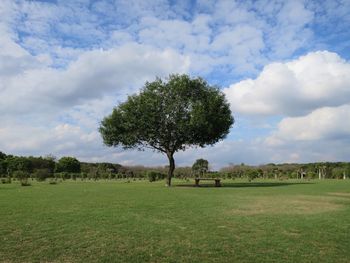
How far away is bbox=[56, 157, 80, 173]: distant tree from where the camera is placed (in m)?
69.9

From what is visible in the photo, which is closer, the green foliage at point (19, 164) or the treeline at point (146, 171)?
the treeline at point (146, 171)

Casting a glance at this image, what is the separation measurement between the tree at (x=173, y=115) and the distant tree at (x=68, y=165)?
3757 cm

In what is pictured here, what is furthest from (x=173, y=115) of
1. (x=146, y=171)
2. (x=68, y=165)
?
(x=68, y=165)

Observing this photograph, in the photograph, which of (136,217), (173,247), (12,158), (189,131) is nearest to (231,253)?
(173,247)

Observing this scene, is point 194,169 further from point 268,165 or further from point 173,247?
point 173,247

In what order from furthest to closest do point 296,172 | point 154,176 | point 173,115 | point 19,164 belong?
point 296,172, point 19,164, point 154,176, point 173,115

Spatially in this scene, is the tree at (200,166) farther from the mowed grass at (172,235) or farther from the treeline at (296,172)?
the mowed grass at (172,235)

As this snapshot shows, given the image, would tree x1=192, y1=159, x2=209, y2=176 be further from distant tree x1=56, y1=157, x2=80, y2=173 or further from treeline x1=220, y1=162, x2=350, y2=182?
distant tree x1=56, y1=157, x2=80, y2=173

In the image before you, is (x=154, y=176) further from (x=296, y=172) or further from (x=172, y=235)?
(x=172, y=235)

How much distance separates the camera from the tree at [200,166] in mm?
73812

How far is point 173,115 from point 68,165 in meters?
42.7

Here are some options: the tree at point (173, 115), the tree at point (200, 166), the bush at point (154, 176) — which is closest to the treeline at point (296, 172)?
the tree at point (200, 166)

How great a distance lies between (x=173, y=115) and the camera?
33.3 m

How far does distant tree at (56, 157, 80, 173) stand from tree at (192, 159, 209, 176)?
2243 centimetres
